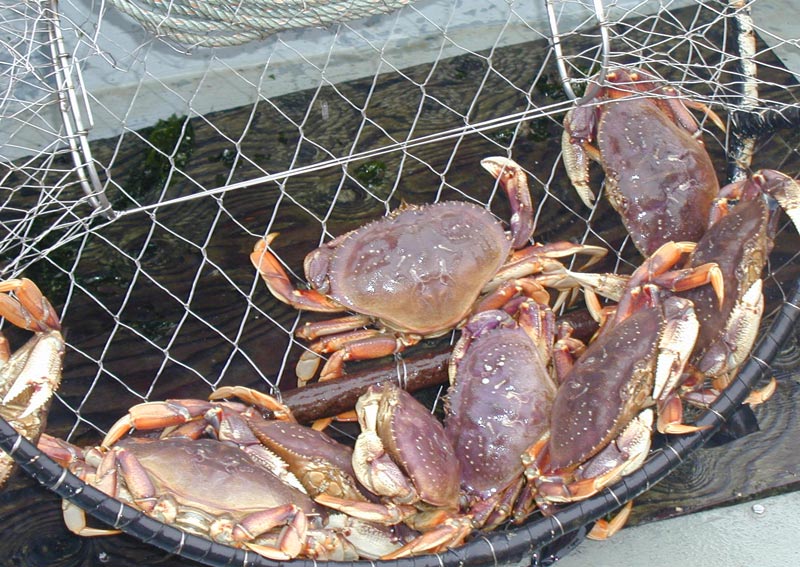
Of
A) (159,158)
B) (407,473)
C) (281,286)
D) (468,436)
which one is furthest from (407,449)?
(159,158)

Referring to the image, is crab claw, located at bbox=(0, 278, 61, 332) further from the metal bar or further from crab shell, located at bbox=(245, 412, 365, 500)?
crab shell, located at bbox=(245, 412, 365, 500)

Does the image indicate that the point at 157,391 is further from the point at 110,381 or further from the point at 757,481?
the point at 757,481

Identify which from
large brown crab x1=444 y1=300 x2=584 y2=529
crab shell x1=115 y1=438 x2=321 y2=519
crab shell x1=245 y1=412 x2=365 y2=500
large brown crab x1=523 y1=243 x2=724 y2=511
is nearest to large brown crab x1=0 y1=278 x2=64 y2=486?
crab shell x1=115 y1=438 x2=321 y2=519

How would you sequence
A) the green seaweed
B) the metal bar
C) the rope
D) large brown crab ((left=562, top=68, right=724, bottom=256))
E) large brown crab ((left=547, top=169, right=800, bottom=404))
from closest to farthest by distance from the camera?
the metal bar
large brown crab ((left=547, top=169, right=800, bottom=404))
the rope
large brown crab ((left=562, top=68, right=724, bottom=256))
the green seaweed

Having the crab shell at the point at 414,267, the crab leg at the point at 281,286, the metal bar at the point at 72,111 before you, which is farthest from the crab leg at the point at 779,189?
the metal bar at the point at 72,111

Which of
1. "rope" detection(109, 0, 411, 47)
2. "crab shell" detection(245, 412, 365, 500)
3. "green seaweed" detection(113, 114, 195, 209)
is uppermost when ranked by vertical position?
"rope" detection(109, 0, 411, 47)

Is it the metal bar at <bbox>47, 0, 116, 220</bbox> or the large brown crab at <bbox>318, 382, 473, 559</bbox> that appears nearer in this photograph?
the large brown crab at <bbox>318, 382, 473, 559</bbox>

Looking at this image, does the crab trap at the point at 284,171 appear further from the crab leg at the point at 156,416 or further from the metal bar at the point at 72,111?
the crab leg at the point at 156,416
